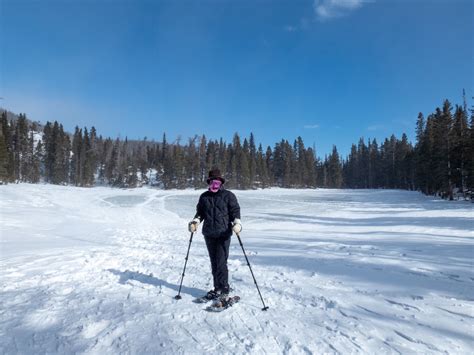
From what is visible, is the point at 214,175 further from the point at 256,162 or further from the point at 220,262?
the point at 256,162

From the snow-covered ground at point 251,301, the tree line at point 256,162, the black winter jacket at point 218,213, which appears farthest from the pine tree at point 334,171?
the black winter jacket at point 218,213

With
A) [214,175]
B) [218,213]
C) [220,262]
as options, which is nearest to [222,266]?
[220,262]

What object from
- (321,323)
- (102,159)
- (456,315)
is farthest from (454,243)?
(102,159)

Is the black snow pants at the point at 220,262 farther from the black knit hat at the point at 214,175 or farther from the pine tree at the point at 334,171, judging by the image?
the pine tree at the point at 334,171

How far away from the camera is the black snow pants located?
4879 mm

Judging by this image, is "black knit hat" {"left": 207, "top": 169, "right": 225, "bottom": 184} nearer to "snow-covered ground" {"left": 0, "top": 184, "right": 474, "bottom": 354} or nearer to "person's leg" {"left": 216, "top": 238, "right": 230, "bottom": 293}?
"person's leg" {"left": 216, "top": 238, "right": 230, "bottom": 293}

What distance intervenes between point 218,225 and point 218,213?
0.21 m

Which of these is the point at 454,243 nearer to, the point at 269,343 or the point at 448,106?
the point at 269,343

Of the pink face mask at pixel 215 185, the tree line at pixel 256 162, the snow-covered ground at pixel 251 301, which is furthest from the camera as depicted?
the tree line at pixel 256 162

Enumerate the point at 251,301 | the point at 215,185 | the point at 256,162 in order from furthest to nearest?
the point at 256,162 < the point at 215,185 < the point at 251,301

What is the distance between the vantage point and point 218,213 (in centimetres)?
488

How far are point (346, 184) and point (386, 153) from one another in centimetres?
2367

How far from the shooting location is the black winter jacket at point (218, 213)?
4.85 m

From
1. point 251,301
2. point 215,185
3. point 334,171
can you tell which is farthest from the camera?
point 334,171
